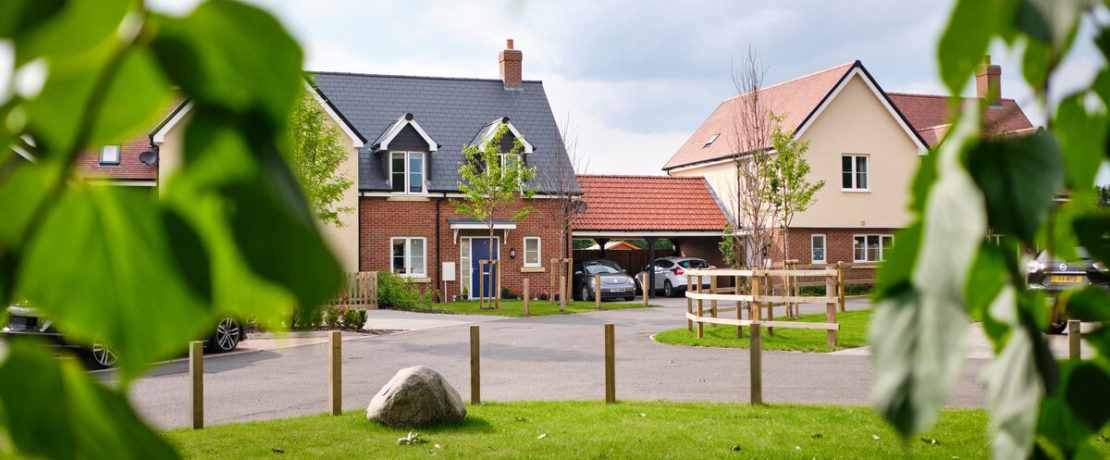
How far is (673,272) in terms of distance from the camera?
32375 mm

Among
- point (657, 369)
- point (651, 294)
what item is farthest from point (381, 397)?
point (651, 294)

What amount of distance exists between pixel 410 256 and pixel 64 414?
29906 millimetres

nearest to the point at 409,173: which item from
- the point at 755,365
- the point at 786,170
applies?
the point at 786,170

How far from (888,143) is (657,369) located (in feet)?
74.0

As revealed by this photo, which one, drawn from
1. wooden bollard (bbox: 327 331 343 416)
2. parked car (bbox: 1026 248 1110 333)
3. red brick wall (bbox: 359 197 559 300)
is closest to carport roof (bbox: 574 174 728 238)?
red brick wall (bbox: 359 197 559 300)

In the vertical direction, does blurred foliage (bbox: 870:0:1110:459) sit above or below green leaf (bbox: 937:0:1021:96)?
below

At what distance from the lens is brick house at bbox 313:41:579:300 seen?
2956 cm

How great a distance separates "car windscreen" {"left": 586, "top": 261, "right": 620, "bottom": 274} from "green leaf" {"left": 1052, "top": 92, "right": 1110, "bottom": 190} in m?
29.8

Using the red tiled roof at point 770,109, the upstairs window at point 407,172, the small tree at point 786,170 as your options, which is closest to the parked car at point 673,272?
the red tiled roof at point 770,109

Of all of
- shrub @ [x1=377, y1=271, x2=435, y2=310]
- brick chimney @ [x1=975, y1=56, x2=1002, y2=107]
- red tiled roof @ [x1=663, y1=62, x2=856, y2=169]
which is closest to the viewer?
brick chimney @ [x1=975, y1=56, x2=1002, y2=107]

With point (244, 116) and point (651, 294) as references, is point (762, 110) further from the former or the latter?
point (244, 116)

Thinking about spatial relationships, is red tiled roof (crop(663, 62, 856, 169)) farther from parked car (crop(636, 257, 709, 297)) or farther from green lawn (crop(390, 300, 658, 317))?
green lawn (crop(390, 300, 658, 317))

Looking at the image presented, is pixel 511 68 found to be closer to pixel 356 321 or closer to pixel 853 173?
pixel 853 173

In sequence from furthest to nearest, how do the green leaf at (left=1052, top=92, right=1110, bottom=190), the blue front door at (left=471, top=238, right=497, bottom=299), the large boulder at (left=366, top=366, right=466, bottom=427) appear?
the blue front door at (left=471, top=238, right=497, bottom=299) < the large boulder at (left=366, top=366, right=466, bottom=427) < the green leaf at (left=1052, top=92, right=1110, bottom=190)
